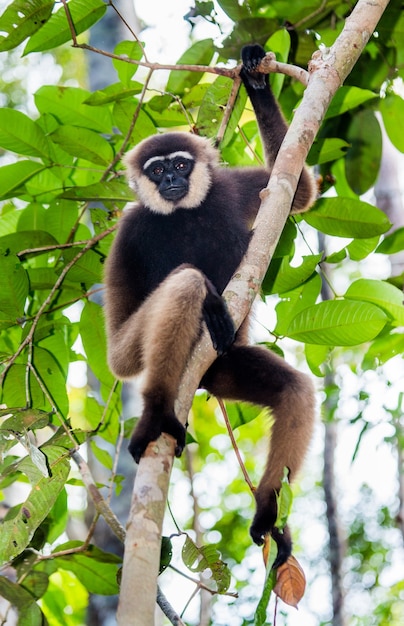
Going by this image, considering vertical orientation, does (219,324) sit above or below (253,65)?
below

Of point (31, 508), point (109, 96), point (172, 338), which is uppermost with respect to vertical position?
point (109, 96)

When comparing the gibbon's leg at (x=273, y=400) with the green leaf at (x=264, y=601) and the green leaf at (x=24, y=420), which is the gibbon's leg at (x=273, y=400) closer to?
the green leaf at (x=264, y=601)

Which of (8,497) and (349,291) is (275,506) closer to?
(349,291)

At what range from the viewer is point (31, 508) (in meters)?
3.19

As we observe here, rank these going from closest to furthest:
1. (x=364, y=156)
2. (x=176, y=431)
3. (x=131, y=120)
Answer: (x=176, y=431) → (x=131, y=120) → (x=364, y=156)

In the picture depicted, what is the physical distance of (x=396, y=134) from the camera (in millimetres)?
4738

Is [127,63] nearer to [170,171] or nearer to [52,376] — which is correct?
[170,171]

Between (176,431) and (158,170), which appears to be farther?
(158,170)

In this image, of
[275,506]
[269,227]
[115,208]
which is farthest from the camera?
[115,208]

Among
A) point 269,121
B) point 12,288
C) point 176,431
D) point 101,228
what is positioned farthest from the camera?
point 101,228

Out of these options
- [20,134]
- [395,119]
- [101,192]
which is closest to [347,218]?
[395,119]

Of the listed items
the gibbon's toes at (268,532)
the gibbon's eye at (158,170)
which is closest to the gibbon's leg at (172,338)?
the gibbon's toes at (268,532)

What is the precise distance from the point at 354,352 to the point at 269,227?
9776mm

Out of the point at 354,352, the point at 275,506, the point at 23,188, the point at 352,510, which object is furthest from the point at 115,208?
the point at 352,510
